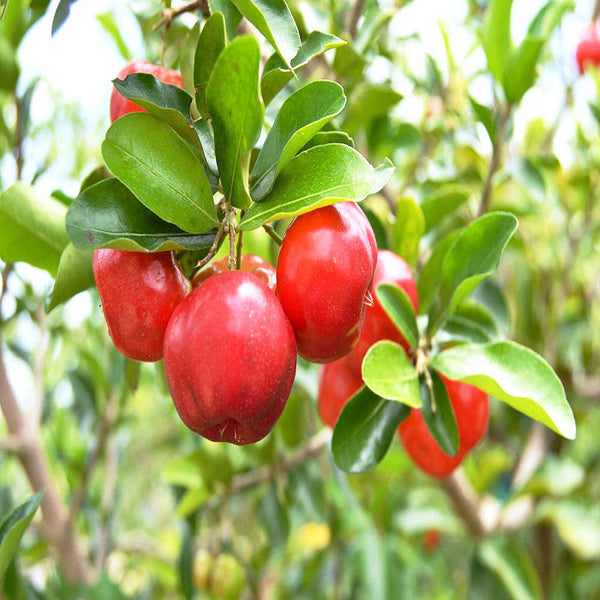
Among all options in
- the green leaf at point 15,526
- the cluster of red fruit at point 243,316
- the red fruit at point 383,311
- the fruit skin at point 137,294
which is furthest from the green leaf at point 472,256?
the green leaf at point 15,526

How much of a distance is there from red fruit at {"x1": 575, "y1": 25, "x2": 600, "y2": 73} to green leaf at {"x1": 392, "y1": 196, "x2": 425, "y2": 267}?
115 cm

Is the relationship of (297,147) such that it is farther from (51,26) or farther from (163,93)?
(51,26)

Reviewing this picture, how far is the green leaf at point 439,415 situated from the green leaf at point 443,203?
0.88 ft

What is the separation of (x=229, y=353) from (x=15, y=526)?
244mm

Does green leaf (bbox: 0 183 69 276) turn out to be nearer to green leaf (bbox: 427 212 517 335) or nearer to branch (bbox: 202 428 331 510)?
green leaf (bbox: 427 212 517 335)

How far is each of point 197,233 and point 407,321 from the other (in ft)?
0.72

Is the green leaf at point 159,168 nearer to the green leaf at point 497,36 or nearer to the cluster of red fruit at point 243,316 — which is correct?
the cluster of red fruit at point 243,316

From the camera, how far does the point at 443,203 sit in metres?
0.87

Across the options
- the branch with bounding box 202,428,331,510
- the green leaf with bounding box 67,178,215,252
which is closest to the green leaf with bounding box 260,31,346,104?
the green leaf with bounding box 67,178,215,252

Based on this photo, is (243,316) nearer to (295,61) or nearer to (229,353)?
(229,353)

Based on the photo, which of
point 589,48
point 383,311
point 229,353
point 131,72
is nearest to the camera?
point 229,353

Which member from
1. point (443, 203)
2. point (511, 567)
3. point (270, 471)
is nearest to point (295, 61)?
point (443, 203)

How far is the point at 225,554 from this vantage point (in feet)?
4.00

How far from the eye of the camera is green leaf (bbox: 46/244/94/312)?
1.80 feet
